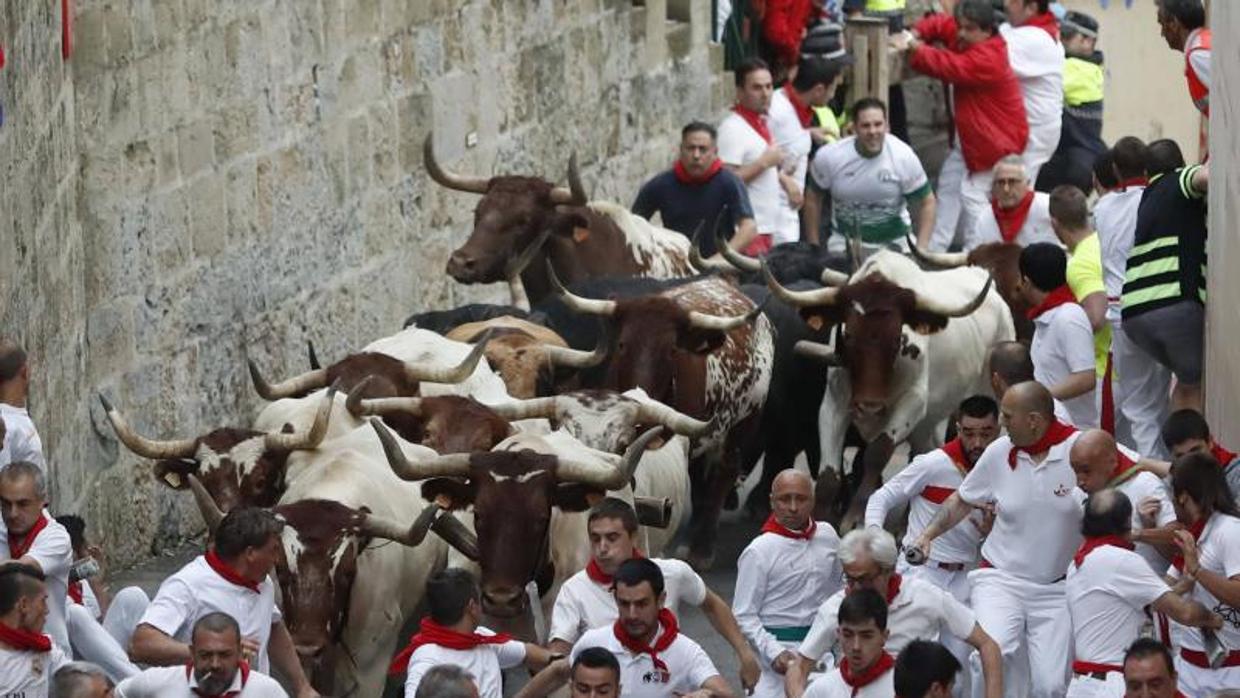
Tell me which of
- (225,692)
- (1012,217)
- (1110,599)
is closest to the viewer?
(225,692)

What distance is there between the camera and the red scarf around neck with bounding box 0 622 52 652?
1084cm

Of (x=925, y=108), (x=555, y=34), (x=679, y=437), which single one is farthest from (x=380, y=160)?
(x=925, y=108)

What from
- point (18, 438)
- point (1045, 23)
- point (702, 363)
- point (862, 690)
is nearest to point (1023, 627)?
point (862, 690)

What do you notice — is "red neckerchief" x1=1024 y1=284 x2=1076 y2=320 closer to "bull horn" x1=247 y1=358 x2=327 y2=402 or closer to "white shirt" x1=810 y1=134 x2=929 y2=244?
"bull horn" x1=247 y1=358 x2=327 y2=402

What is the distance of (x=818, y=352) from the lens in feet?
55.8

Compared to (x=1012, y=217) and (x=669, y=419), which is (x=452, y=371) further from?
(x=1012, y=217)

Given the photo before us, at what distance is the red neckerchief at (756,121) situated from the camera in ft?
70.7

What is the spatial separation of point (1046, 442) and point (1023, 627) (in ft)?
2.35

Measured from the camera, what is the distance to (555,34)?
72.6 feet

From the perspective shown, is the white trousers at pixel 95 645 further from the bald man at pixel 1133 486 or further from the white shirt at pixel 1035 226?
the white shirt at pixel 1035 226

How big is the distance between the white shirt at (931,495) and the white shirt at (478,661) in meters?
2.12

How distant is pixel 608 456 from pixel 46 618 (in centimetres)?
314

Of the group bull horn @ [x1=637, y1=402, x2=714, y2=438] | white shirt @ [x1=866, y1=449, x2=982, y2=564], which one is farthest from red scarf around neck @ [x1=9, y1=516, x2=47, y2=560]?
bull horn @ [x1=637, y1=402, x2=714, y2=438]

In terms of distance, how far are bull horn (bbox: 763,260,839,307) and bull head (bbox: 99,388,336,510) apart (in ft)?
11.6
